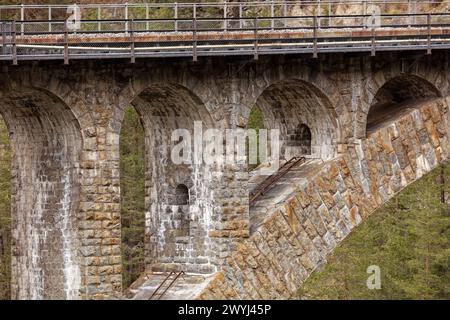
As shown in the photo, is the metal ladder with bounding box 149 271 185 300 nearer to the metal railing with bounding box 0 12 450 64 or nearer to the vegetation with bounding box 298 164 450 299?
the metal railing with bounding box 0 12 450 64

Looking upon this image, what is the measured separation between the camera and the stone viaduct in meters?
39.4

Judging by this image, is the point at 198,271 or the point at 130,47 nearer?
the point at 130,47

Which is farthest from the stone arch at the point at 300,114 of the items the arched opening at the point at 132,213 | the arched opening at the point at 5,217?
the arched opening at the point at 5,217

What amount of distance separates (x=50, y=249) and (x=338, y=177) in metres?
9.37

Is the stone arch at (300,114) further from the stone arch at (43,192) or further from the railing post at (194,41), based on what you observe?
the stone arch at (43,192)

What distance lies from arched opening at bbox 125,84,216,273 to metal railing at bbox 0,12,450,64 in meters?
1.73

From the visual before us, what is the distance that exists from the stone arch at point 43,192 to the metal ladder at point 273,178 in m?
6.41

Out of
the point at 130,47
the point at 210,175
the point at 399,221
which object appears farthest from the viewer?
the point at 399,221

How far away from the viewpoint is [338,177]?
44281 millimetres

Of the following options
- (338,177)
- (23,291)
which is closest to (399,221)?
(338,177)

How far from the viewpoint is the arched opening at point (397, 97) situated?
45.9 m

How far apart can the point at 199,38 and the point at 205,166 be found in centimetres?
390

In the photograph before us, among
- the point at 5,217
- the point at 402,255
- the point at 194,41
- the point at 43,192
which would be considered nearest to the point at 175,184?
the point at 43,192
